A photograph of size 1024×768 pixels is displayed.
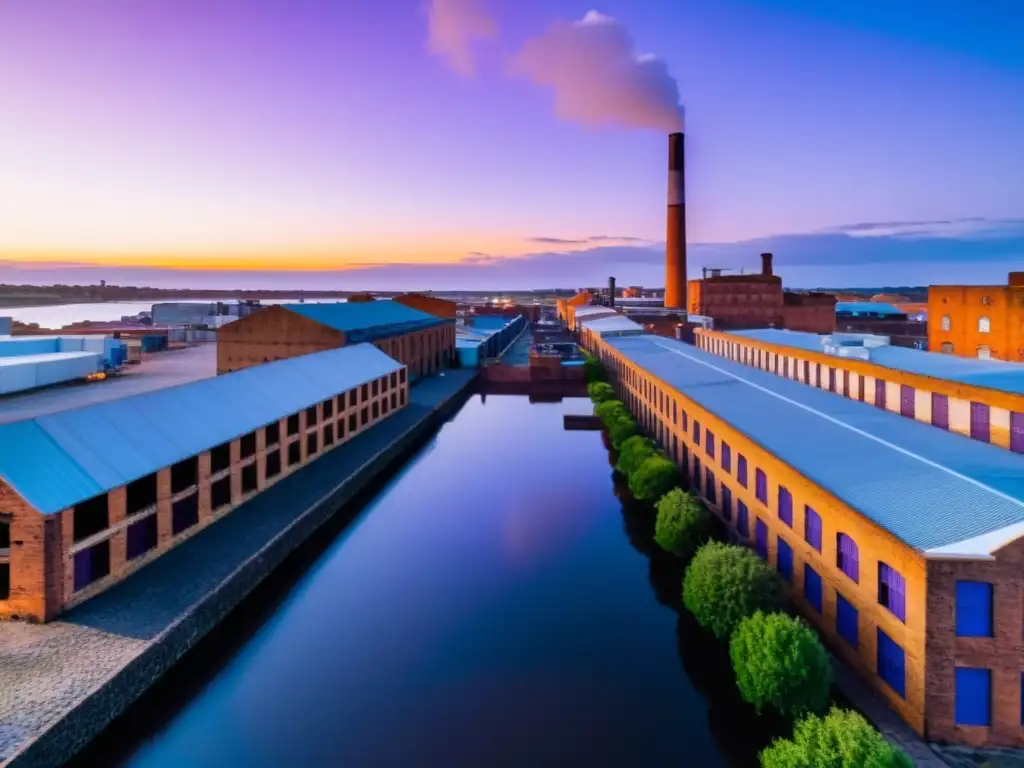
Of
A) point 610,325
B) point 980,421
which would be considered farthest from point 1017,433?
point 610,325

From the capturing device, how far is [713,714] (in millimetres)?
16859

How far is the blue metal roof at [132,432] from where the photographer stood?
1883cm

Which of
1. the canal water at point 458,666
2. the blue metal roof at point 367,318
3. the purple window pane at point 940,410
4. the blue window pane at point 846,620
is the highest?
the blue metal roof at point 367,318

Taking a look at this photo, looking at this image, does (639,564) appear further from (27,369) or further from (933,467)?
(27,369)

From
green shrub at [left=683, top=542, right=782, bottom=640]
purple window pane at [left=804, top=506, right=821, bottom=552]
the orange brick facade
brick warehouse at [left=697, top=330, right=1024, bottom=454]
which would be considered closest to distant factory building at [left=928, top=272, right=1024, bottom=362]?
brick warehouse at [left=697, top=330, right=1024, bottom=454]

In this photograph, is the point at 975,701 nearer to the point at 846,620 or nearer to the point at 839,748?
the point at 846,620

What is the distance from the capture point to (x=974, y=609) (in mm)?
13219

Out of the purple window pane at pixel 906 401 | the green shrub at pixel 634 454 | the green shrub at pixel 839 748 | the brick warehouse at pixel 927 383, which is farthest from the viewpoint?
the green shrub at pixel 634 454

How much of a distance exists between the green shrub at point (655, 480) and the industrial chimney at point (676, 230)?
222 feet

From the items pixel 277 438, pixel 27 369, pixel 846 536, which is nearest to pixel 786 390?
pixel 846 536

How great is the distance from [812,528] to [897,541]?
4.33 m

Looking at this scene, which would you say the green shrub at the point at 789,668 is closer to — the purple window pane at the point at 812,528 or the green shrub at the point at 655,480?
the purple window pane at the point at 812,528

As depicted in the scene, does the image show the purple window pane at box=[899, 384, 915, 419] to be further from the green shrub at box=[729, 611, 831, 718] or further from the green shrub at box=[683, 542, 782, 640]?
the green shrub at box=[729, 611, 831, 718]

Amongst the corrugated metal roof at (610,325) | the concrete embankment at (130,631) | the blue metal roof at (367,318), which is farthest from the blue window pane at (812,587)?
the corrugated metal roof at (610,325)
